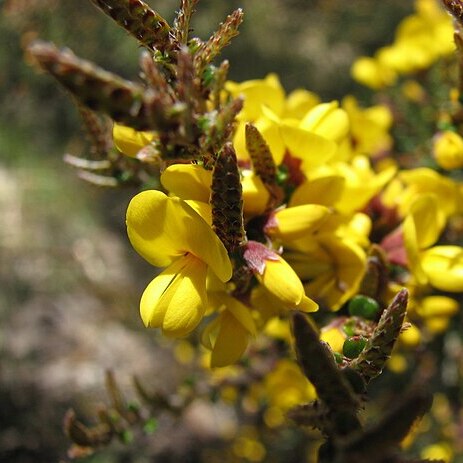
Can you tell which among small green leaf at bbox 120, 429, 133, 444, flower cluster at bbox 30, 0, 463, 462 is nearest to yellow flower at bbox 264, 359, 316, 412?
flower cluster at bbox 30, 0, 463, 462

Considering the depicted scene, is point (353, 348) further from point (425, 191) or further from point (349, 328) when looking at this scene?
point (425, 191)

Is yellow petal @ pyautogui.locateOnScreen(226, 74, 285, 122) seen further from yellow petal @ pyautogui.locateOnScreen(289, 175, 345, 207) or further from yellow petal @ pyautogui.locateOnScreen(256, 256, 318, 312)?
yellow petal @ pyautogui.locateOnScreen(256, 256, 318, 312)

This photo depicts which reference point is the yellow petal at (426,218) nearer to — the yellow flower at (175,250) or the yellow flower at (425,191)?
the yellow flower at (425,191)

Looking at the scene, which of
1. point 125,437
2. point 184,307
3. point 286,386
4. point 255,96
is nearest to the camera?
point 184,307

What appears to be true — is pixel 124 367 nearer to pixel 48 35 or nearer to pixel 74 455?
pixel 48 35

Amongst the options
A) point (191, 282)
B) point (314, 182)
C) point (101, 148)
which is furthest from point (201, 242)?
point (101, 148)

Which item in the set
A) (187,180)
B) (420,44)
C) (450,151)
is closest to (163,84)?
(187,180)

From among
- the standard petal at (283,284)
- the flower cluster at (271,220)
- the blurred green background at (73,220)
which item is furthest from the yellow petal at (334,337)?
the blurred green background at (73,220)
